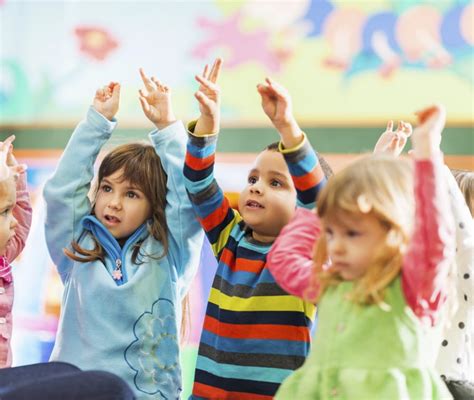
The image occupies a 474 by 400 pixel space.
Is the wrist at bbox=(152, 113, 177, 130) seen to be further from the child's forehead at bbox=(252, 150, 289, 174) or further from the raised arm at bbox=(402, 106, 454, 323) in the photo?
the raised arm at bbox=(402, 106, 454, 323)

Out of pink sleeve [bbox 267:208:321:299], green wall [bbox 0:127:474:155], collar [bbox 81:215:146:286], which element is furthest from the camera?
green wall [bbox 0:127:474:155]

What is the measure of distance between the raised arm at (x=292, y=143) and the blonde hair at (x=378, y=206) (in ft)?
0.72

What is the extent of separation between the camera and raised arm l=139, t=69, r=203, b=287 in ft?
4.87

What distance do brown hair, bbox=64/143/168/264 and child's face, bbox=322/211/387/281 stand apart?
1.81 feet

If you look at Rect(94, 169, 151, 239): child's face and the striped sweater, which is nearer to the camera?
the striped sweater

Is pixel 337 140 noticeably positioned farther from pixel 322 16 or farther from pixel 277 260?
pixel 277 260

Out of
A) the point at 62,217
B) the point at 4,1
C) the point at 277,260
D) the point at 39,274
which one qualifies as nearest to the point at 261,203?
the point at 277,260

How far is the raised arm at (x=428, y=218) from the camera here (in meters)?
0.93

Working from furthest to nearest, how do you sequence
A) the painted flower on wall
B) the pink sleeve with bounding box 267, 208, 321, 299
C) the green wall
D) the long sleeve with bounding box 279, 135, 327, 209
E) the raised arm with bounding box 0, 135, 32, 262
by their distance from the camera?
the painted flower on wall
the green wall
the raised arm with bounding box 0, 135, 32, 262
the long sleeve with bounding box 279, 135, 327, 209
the pink sleeve with bounding box 267, 208, 321, 299

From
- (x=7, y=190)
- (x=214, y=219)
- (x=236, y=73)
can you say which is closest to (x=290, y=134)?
(x=214, y=219)

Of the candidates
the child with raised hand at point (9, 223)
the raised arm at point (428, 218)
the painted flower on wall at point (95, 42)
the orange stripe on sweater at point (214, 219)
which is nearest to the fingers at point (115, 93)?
the child with raised hand at point (9, 223)

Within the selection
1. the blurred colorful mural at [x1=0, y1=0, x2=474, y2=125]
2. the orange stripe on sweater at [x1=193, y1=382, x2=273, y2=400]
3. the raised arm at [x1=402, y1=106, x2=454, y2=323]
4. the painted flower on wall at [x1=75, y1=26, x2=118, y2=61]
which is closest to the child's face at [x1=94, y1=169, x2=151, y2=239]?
the orange stripe on sweater at [x1=193, y1=382, x2=273, y2=400]

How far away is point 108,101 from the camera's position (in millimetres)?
1557

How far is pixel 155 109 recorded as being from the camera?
1513 millimetres
